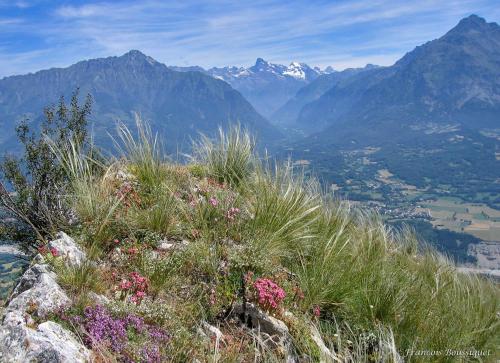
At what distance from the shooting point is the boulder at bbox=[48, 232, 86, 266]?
13.3 feet

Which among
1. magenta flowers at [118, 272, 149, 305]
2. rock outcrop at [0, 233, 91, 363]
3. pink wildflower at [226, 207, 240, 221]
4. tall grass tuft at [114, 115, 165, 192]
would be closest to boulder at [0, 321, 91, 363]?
rock outcrop at [0, 233, 91, 363]

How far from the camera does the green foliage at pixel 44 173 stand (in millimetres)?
5574

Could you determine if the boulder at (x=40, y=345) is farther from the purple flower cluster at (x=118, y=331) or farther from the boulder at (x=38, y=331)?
the purple flower cluster at (x=118, y=331)

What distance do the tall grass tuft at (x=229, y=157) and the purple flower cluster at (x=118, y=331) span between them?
4.50 m

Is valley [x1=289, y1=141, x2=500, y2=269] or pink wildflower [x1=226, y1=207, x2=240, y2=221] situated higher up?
pink wildflower [x1=226, y1=207, x2=240, y2=221]

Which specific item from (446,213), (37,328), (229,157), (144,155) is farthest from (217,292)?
(446,213)

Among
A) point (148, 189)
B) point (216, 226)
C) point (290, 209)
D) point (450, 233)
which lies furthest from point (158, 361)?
Result: point (450, 233)

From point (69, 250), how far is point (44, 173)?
3.02 metres

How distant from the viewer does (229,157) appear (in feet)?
26.8

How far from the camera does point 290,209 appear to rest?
5699mm

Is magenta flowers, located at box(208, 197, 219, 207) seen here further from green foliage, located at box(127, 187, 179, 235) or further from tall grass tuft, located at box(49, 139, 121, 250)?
tall grass tuft, located at box(49, 139, 121, 250)

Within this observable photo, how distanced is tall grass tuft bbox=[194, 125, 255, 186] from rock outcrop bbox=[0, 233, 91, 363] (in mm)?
4477

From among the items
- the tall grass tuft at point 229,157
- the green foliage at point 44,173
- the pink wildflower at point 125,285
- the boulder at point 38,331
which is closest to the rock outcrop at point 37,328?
the boulder at point 38,331

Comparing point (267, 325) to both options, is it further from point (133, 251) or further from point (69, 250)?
point (69, 250)
